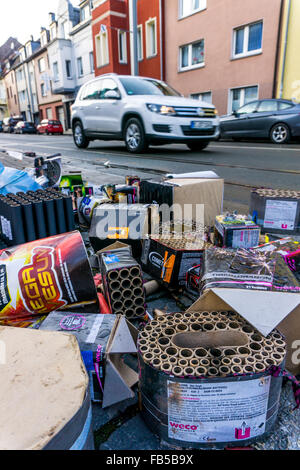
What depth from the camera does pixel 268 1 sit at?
39.6ft

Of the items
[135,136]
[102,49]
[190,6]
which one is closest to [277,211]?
→ [135,136]

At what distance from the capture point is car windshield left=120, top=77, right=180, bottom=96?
709 centimetres

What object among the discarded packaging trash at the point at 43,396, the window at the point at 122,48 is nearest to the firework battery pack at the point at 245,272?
the discarded packaging trash at the point at 43,396

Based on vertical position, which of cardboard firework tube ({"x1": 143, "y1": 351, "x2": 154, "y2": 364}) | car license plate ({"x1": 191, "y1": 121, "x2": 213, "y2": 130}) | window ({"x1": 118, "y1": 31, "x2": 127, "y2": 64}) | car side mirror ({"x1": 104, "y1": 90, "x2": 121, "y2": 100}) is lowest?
cardboard firework tube ({"x1": 143, "y1": 351, "x2": 154, "y2": 364})

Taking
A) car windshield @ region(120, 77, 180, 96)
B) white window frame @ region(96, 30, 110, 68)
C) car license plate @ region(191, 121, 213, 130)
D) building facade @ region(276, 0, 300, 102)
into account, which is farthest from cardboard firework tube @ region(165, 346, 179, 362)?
white window frame @ region(96, 30, 110, 68)

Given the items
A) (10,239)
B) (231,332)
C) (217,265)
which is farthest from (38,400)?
(10,239)

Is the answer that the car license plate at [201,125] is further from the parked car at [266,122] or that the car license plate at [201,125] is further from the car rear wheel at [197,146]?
the parked car at [266,122]

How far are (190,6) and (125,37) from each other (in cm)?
524

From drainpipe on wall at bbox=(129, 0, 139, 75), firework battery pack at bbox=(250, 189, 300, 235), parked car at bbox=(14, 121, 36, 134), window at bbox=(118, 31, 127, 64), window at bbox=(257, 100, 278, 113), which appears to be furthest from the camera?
parked car at bbox=(14, 121, 36, 134)

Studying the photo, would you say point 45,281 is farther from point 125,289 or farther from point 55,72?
point 55,72

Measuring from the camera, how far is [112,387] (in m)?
1.07

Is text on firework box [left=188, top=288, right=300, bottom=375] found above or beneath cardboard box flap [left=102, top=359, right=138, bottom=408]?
above

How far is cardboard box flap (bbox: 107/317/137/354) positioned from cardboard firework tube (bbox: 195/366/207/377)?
1.01ft

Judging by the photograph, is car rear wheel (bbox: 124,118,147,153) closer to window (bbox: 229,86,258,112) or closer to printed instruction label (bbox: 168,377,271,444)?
printed instruction label (bbox: 168,377,271,444)
